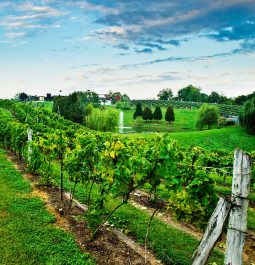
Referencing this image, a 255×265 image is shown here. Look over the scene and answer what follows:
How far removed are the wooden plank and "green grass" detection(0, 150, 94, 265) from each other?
278cm

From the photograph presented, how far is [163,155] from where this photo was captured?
19.8 feet

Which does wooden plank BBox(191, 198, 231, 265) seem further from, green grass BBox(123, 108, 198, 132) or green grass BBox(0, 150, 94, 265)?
green grass BBox(123, 108, 198, 132)

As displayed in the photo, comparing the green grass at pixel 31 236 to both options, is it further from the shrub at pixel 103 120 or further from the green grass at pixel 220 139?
the shrub at pixel 103 120

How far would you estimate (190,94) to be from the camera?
527 ft

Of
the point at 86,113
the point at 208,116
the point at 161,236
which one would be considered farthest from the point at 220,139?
the point at 161,236

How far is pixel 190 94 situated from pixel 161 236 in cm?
15636

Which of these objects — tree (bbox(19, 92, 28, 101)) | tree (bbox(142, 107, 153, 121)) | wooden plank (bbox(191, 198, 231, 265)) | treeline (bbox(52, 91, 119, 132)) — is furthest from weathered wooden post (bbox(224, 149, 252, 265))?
tree (bbox(19, 92, 28, 101))

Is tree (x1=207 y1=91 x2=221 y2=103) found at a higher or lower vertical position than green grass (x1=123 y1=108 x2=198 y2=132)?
higher

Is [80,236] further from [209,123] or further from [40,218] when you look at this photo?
[209,123]

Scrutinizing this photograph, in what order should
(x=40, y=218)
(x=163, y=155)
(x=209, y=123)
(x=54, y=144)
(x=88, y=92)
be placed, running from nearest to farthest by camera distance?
(x=163, y=155)
(x=40, y=218)
(x=54, y=144)
(x=209, y=123)
(x=88, y=92)

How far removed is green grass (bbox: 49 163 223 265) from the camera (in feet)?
25.1

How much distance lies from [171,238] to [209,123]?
192 ft

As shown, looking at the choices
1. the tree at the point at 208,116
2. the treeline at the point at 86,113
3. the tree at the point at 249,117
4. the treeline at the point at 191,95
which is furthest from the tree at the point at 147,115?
the treeline at the point at 191,95

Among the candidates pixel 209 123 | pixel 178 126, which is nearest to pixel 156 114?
pixel 178 126
